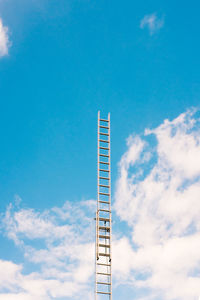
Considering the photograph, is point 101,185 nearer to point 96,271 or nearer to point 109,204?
point 109,204

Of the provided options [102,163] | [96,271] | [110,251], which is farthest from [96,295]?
[102,163]

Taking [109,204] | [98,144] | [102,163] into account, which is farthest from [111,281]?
[98,144]

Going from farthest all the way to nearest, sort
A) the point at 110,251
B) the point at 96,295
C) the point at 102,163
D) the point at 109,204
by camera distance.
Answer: the point at 102,163
the point at 109,204
the point at 110,251
the point at 96,295

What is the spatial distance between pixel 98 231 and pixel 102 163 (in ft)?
41.0

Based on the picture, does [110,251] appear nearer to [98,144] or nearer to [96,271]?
[96,271]

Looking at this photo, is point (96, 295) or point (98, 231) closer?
point (96, 295)

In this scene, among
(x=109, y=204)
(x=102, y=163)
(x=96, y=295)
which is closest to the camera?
(x=96, y=295)

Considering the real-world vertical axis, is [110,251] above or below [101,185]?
below

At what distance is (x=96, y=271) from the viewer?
5172 cm

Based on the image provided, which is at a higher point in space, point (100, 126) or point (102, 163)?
point (100, 126)

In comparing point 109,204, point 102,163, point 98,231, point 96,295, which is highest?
point 102,163

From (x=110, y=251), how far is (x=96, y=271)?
3913 mm

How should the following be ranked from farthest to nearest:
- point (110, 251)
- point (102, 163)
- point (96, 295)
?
point (102, 163) < point (110, 251) < point (96, 295)

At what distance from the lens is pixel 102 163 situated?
2441 inches
